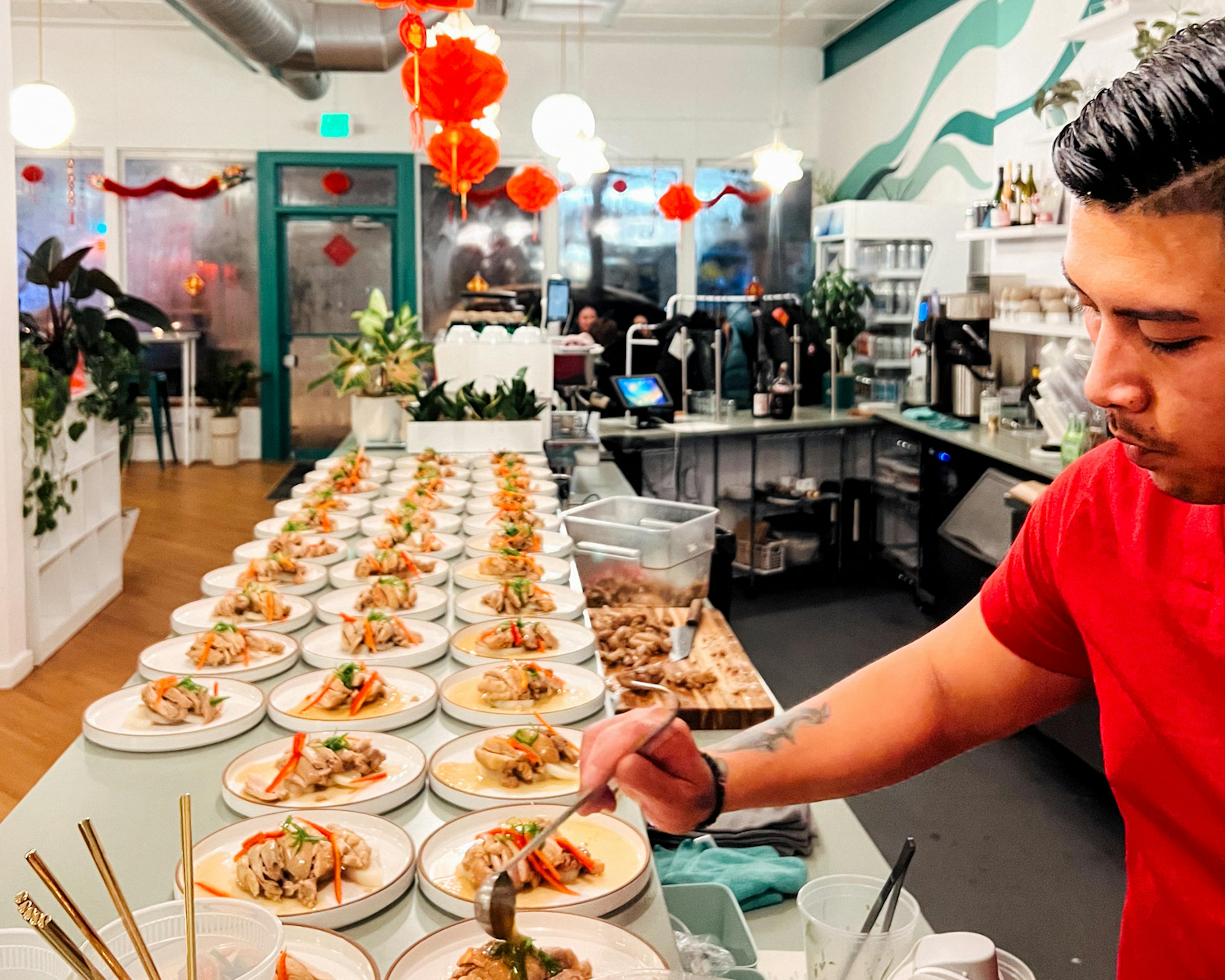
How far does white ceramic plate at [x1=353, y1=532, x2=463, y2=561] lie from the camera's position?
2.90 m

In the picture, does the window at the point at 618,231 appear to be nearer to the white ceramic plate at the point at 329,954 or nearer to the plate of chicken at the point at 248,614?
the plate of chicken at the point at 248,614

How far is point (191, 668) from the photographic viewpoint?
2.05 m

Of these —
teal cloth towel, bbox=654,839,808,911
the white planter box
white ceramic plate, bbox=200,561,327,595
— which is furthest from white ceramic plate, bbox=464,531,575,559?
the white planter box

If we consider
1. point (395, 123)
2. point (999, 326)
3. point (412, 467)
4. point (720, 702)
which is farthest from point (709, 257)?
point (720, 702)

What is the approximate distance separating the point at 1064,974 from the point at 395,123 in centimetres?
878

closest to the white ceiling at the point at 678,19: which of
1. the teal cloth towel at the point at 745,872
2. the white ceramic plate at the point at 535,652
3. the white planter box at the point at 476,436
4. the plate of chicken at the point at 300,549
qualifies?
the white planter box at the point at 476,436

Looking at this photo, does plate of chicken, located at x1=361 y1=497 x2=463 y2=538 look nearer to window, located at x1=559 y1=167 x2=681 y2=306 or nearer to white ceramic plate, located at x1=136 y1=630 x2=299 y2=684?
white ceramic plate, located at x1=136 y1=630 x2=299 y2=684

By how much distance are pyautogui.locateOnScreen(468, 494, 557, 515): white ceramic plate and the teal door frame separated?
6732 millimetres

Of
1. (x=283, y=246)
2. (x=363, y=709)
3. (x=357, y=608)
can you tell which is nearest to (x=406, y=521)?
(x=357, y=608)

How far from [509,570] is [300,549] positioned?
1.72ft

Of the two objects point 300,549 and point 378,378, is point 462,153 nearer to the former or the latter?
point 378,378

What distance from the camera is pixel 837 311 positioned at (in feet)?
24.9

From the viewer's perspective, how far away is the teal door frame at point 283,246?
388 inches

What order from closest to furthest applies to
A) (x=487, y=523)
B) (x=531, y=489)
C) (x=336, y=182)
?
(x=487, y=523) → (x=531, y=489) → (x=336, y=182)
